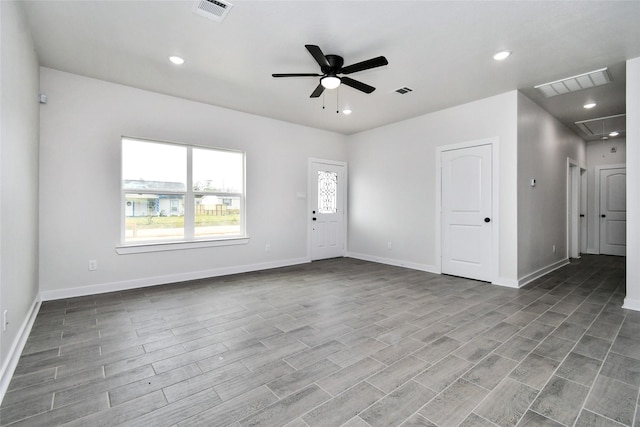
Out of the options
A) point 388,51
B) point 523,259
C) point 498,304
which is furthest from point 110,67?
point 523,259

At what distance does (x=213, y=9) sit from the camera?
2.54 metres

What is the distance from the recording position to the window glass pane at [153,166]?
429 centimetres

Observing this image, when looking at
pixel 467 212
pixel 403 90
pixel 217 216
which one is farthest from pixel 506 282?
pixel 217 216

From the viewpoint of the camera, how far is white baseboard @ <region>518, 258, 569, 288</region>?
4.41 metres

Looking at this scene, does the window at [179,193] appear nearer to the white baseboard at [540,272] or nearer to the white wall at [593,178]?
the white baseboard at [540,272]

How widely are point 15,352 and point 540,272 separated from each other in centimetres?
644

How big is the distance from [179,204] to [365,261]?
12.3ft

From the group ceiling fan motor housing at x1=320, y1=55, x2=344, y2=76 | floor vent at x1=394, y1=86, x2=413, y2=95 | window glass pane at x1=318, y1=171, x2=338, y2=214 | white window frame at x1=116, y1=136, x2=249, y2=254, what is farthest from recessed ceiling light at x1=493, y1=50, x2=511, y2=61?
white window frame at x1=116, y1=136, x2=249, y2=254

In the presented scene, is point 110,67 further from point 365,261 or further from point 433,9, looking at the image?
point 365,261

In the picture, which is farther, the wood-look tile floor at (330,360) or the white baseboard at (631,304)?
the white baseboard at (631,304)

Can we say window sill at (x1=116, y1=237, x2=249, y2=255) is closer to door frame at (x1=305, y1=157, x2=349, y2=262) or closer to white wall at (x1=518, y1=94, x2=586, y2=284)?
door frame at (x1=305, y1=157, x2=349, y2=262)

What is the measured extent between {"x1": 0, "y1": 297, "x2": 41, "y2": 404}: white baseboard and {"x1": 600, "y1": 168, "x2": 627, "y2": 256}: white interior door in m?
10.3

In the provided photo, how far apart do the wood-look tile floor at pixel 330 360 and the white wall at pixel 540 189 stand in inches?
36.3

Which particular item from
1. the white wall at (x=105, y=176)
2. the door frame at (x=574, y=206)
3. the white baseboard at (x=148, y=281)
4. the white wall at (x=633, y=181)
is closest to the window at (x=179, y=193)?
the white wall at (x=105, y=176)
